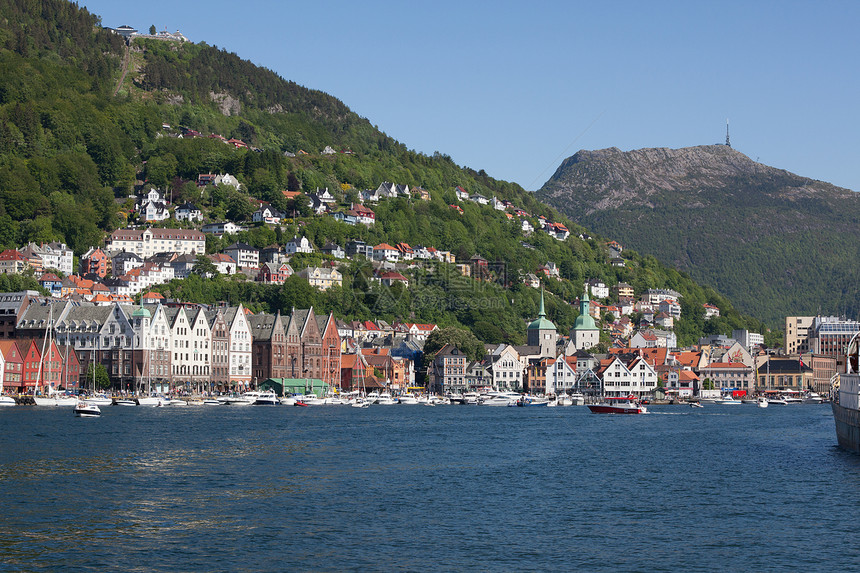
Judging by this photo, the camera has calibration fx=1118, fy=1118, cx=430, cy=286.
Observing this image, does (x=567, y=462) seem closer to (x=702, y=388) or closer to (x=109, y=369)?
(x=109, y=369)

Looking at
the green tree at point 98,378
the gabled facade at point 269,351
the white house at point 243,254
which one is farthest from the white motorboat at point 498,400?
the white house at point 243,254

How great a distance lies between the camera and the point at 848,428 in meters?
62.2

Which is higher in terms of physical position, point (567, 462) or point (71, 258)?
point (71, 258)

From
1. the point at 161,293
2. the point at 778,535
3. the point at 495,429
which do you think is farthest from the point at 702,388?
the point at 778,535

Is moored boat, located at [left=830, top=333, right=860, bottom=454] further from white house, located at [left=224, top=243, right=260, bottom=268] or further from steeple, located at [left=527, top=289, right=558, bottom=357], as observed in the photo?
white house, located at [left=224, top=243, right=260, bottom=268]

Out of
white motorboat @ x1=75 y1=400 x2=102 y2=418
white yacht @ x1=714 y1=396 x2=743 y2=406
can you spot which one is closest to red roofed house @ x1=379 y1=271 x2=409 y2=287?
white yacht @ x1=714 y1=396 x2=743 y2=406

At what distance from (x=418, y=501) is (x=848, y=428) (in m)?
29.7

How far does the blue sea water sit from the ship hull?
847 mm

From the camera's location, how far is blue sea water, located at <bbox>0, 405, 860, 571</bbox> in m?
33.9

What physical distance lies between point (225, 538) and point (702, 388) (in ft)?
475

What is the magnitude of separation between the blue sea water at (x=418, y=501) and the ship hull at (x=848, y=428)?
2.78 ft

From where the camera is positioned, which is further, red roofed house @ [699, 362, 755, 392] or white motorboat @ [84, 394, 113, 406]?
red roofed house @ [699, 362, 755, 392]

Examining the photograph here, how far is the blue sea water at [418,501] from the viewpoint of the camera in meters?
33.9

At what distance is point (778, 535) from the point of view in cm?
3762
